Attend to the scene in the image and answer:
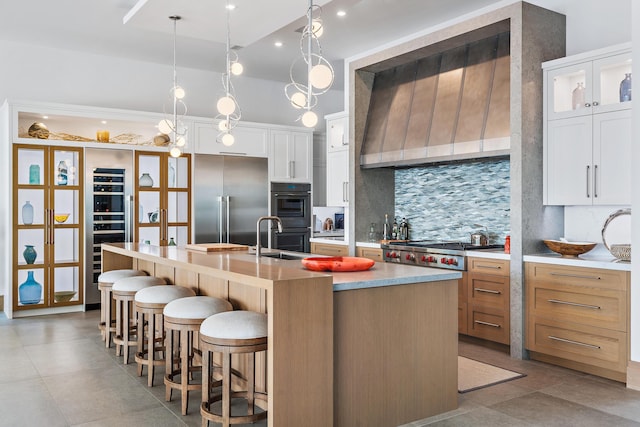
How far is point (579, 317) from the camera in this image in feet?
13.2

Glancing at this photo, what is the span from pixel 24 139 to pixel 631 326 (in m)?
A: 6.20

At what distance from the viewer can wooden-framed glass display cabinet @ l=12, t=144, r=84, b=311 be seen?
6137mm

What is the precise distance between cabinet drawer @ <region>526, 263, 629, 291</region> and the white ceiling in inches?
103

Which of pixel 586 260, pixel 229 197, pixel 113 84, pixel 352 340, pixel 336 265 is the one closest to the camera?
pixel 352 340

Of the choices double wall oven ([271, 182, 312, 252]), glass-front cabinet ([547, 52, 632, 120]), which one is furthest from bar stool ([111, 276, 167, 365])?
glass-front cabinet ([547, 52, 632, 120])

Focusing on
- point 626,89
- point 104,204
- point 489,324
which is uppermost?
point 626,89

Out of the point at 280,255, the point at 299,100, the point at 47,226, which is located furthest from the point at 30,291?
the point at 299,100

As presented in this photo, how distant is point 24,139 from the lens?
6.08 m

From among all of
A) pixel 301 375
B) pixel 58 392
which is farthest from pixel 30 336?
pixel 301 375

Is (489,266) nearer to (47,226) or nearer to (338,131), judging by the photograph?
(338,131)

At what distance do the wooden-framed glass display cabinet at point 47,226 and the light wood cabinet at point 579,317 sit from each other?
508cm

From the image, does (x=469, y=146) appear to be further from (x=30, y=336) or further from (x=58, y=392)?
(x=30, y=336)

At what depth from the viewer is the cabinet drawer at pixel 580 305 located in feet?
12.5

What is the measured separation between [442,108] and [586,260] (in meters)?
2.21
